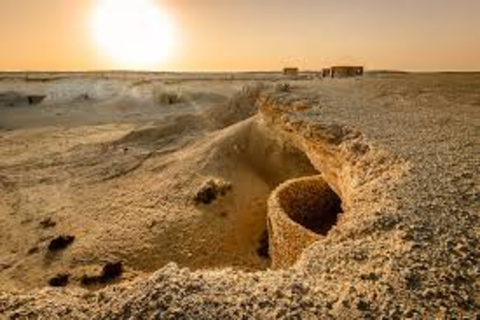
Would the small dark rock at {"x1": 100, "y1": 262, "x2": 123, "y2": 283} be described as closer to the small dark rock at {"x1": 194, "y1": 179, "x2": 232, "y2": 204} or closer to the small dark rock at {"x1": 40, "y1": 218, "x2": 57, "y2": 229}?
the small dark rock at {"x1": 194, "y1": 179, "x2": 232, "y2": 204}

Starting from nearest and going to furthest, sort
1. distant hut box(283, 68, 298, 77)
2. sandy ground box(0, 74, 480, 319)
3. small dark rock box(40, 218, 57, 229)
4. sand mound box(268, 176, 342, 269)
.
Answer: sandy ground box(0, 74, 480, 319), sand mound box(268, 176, 342, 269), small dark rock box(40, 218, 57, 229), distant hut box(283, 68, 298, 77)

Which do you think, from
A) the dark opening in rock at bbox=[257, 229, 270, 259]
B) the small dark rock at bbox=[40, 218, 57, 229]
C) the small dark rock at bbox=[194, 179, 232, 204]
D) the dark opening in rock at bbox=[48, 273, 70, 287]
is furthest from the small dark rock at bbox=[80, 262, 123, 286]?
the small dark rock at bbox=[40, 218, 57, 229]

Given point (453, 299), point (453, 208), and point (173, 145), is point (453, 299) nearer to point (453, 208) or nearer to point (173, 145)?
point (453, 208)

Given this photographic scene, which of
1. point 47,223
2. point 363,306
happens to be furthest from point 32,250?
point 363,306

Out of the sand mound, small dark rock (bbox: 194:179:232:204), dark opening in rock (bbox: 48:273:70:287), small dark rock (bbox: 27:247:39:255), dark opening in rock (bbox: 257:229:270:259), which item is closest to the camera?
the sand mound

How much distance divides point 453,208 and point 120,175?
832 cm

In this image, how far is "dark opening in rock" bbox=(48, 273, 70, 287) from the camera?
22.9 feet

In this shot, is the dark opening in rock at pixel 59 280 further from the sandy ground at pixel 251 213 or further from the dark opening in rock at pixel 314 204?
the dark opening in rock at pixel 314 204

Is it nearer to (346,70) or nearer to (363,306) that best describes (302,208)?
(363,306)

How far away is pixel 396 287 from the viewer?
2.78 meters

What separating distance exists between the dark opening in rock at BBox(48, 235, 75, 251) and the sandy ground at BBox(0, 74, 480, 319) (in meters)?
0.02

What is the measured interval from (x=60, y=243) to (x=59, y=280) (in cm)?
116

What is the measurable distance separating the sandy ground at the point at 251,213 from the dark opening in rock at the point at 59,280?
3cm

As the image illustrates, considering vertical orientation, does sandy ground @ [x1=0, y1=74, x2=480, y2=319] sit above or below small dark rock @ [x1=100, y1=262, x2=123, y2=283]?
above
